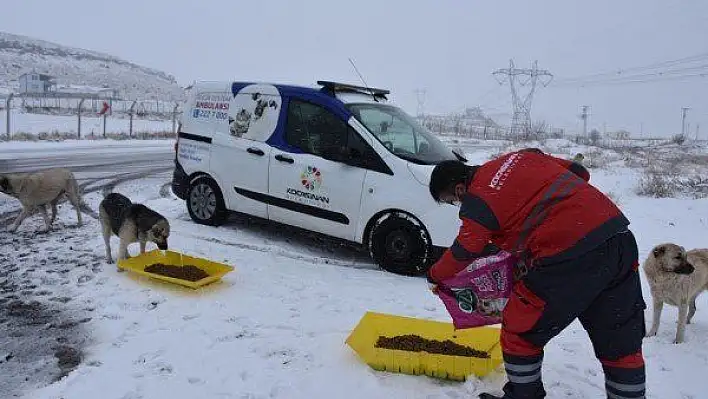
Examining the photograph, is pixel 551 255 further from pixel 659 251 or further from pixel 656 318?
pixel 656 318

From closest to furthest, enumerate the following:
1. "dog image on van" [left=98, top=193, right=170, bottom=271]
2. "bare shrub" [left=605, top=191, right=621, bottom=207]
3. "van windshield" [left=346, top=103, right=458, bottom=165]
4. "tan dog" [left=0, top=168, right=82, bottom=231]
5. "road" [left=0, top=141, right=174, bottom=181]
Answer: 1. "dog image on van" [left=98, top=193, right=170, bottom=271]
2. "van windshield" [left=346, top=103, right=458, bottom=165]
3. "tan dog" [left=0, top=168, right=82, bottom=231]
4. "bare shrub" [left=605, top=191, right=621, bottom=207]
5. "road" [left=0, top=141, right=174, bottom=181]

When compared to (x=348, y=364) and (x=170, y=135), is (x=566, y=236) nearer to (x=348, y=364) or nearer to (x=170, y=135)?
(x=348, y=364)

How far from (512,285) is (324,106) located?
13.8ft

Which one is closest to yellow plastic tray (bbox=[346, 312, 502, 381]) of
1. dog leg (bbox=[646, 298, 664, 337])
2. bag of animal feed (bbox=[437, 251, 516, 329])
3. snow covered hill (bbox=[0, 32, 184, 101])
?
bag of animal feed (bbox=[437, 251, 516, 329])

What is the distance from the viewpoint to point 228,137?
770cm

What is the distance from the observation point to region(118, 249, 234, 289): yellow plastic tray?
5461 mm

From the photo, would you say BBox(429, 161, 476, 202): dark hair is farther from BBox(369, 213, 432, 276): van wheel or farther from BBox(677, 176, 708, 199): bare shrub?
BBox(677, 176, 708, 199): bare shrub

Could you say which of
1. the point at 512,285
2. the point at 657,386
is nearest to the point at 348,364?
the point at 512,285

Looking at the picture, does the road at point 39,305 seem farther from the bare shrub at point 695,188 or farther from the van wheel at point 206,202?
the bare shrub at point 695,188

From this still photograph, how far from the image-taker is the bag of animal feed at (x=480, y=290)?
3.31 metres

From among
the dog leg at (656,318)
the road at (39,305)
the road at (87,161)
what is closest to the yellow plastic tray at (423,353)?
the dog leg at (656,318)

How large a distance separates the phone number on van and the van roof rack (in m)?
1.48

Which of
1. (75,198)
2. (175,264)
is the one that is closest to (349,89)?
(175,264)

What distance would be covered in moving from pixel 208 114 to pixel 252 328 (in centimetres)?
418
